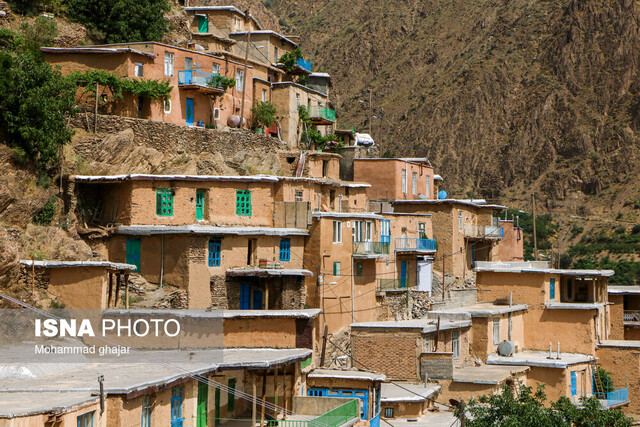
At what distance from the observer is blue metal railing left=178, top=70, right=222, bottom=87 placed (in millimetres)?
46344

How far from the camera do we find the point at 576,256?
91562 millimetres

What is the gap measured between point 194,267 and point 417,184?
23130 millimetres

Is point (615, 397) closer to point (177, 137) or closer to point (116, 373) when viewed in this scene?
point (177, 137)

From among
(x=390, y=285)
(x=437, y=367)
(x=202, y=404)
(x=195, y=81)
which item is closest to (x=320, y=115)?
(x=195, y=81)

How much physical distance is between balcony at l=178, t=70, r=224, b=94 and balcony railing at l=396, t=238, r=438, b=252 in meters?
11.5

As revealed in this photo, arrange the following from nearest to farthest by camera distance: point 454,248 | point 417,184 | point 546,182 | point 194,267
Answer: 1. point 194,267
2. point 454,248
3. point 417,184
4. point 546,182

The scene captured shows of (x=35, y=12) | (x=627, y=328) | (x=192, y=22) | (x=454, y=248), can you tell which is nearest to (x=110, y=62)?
(x=35, y=12)

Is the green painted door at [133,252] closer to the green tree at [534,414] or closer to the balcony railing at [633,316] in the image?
the green tree at [534,414]

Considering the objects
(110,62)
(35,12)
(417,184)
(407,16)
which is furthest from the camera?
(407,16)

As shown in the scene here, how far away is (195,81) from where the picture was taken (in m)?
46.5

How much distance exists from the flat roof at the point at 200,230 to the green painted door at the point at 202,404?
373 inches

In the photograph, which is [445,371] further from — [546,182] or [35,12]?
[546,182]

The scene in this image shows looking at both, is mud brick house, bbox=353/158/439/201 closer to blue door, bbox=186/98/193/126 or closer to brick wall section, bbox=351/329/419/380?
blue door, bbox=186/98/193/126

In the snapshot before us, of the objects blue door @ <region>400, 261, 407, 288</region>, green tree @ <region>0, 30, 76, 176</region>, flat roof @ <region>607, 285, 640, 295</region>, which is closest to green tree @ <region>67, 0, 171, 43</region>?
green tree @ <region>0, 30, 76, 176</region>
